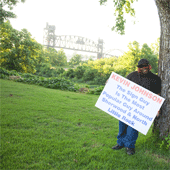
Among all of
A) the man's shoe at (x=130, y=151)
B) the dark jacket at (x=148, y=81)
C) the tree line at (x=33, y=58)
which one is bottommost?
the man's shoe at (x=130, y=151)

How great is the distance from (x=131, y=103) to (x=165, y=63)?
4.07ft

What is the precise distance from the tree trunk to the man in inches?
7.4

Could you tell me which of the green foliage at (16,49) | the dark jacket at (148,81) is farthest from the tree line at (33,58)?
the dark jacket at (148,81)

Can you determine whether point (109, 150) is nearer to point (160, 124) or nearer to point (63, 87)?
point (160, 124)

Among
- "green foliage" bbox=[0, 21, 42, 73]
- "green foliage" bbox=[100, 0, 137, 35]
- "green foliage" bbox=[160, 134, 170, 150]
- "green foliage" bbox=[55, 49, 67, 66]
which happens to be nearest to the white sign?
"green foliage" bbox=[160, 134, 170, 150]

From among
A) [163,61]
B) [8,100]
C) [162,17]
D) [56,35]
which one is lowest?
[8,100]

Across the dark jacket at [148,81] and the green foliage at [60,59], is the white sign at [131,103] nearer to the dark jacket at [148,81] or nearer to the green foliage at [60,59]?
the dark jacket at [148,81]

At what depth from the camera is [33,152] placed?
2.89 meters

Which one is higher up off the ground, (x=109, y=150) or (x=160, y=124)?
(x=160, y=124)

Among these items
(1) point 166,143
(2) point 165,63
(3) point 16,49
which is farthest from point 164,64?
(3) point 16,49

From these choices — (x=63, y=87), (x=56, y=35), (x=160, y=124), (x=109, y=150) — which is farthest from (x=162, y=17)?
(x=56, y=35)

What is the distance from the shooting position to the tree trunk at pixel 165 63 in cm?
332

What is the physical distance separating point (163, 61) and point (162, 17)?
1.00 m

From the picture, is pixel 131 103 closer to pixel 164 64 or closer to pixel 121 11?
pixel 164 64
